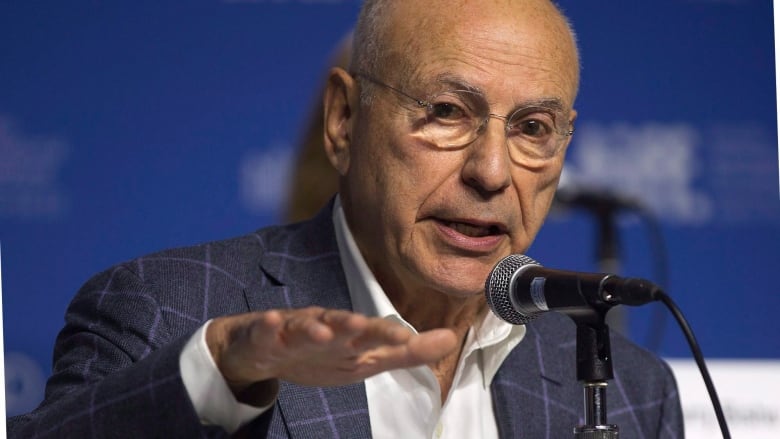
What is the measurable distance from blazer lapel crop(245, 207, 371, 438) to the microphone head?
497 mm

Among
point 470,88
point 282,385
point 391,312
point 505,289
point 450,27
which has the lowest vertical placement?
point 282,385

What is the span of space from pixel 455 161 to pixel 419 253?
0.69ft

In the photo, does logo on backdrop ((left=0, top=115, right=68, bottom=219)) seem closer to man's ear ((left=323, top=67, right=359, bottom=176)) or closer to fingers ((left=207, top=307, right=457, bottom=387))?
man's ear ((left=323, top=67, right=359, bottom=176))

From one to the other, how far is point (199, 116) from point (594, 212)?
4.42ft

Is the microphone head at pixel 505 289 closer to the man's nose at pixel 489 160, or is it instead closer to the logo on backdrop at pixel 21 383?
the man's nose at pixel 489 160

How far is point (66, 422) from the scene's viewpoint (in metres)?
1.74

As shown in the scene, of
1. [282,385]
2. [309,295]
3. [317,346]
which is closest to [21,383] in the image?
[309,295]

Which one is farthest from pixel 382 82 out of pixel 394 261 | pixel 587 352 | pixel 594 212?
pixel 594 212

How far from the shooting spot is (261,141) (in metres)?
3.35

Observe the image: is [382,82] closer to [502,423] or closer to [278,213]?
[502,423]

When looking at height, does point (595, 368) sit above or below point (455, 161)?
below

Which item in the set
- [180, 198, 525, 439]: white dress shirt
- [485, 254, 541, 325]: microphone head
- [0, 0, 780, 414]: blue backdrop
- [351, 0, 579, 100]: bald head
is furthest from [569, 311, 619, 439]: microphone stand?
[0, 0, 780, 414]: blue backdrop

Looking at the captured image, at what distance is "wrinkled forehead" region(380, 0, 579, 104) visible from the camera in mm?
2246

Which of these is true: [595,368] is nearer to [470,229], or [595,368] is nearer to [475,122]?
[470,229]
